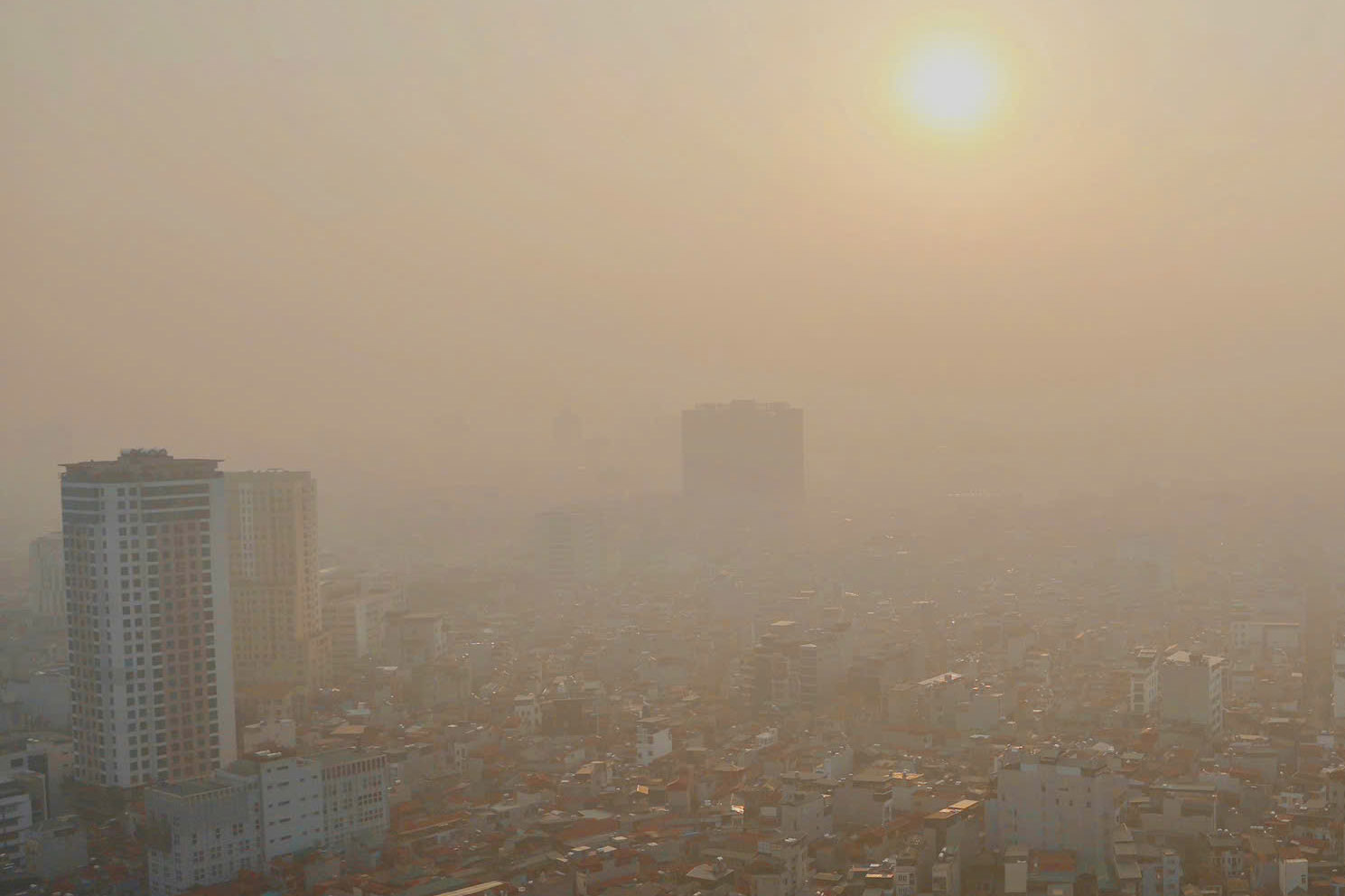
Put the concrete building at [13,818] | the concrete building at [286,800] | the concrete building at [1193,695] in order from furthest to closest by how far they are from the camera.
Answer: the concrete building at [1193,695], the concrete building at [13,818], the concrete building at [286,800]

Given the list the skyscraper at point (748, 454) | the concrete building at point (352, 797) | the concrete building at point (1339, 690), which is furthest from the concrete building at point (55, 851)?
the skyscraper at point (748, 454)

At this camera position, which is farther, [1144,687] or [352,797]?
[1144,687]

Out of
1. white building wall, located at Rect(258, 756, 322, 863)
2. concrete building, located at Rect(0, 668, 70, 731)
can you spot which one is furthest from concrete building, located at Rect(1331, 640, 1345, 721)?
concrete building, located at Rect(0, 668, 70, 731)

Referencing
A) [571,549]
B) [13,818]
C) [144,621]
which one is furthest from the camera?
[571,549]

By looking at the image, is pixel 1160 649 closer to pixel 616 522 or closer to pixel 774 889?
pixel 774 889

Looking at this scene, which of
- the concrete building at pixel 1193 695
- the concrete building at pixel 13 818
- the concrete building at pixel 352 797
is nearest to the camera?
the concrete building at pixel 13 818

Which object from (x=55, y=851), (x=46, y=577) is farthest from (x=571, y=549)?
(x=55, y=851)

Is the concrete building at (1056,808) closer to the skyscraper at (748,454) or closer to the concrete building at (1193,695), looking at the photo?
the concrete building at (1193,695)

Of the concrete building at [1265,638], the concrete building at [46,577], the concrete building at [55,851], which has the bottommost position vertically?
the concrete building at [1265,638]

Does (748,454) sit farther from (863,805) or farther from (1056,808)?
(1056,808)
